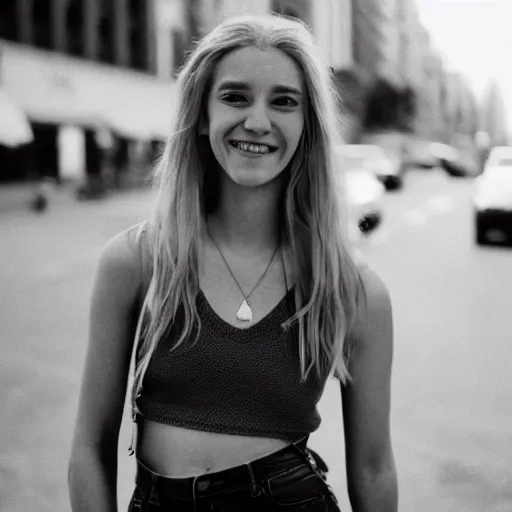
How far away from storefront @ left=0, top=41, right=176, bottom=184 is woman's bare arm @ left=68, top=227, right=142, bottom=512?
23348 millimetres

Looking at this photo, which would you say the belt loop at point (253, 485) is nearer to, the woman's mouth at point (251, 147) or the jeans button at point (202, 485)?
the jeans button at point (202, 485)

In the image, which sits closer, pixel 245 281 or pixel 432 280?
pixel 245 281

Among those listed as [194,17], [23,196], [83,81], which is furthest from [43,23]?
[194,17]

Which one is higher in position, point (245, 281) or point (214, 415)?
point (245, 281)

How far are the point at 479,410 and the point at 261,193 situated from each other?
358 centimetres

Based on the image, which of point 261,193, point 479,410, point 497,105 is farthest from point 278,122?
point 497,105

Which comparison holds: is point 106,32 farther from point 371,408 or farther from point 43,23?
point 371,408

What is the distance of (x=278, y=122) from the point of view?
1682 millimetres

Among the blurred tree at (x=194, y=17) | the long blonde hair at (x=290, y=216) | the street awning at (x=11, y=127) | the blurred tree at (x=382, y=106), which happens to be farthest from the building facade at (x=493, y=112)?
the long blonde hair at (x=290, y=216)

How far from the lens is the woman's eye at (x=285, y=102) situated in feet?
5.49

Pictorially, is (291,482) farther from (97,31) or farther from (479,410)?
(97,31)

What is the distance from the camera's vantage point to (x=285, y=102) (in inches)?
66.2

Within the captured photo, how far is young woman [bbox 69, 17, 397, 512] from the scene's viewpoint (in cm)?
155

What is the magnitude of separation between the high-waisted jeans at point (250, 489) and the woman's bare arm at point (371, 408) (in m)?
0.19
